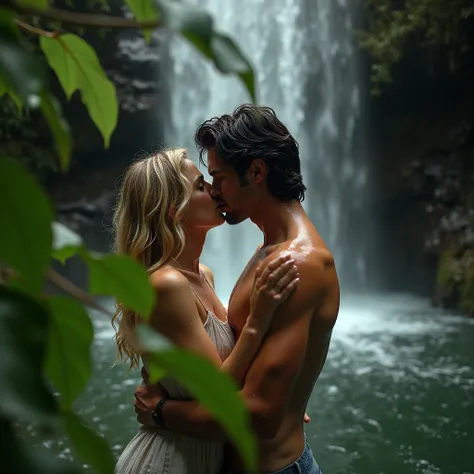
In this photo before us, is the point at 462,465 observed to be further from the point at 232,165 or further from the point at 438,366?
the point at 232,165

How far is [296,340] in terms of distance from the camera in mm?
1551

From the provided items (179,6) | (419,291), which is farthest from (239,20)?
(179,6)

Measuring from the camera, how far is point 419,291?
11648 mm

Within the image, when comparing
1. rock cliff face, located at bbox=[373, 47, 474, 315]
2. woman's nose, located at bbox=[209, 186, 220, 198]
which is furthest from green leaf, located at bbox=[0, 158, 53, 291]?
rock cliff face, located at bbox=[373, 47, 474, 315]

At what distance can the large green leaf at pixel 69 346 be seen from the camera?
14.9 inches

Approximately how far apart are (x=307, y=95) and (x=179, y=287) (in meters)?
11.9

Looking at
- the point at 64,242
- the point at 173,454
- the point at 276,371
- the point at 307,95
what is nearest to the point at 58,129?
the point at 64,242

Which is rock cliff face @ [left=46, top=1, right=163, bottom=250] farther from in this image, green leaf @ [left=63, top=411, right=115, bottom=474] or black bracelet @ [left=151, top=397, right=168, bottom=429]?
green leaf @ [left=63, top=411, right=115, bottom=474]

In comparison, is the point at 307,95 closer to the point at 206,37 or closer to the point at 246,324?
the point at 246,324

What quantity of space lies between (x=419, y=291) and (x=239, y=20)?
252 inches

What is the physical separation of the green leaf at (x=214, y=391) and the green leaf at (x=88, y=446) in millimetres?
59

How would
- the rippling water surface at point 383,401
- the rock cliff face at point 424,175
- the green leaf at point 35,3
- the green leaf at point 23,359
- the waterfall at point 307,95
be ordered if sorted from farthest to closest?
the waterfall at point 307,95, the rock cliff face at point 424,175, the rippling water surface at point 383,401, the green leaf at point 35,3, the green leaf at point 23,359

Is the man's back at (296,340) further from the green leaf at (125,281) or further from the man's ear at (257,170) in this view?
the green leaf at (125,281)

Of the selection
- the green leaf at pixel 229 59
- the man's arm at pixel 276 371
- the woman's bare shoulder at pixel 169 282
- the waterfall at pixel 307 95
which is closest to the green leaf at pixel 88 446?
the green leaf at pixel 229 59
